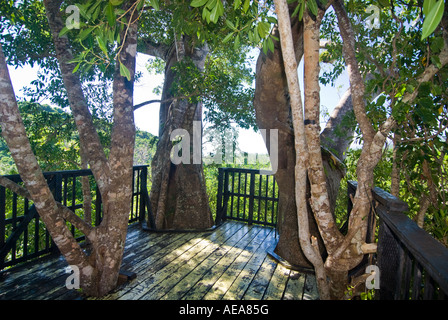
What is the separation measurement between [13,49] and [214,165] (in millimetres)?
4595

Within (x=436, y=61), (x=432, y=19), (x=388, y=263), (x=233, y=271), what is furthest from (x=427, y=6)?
(x=233, y=271)

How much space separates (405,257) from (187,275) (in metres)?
2.14

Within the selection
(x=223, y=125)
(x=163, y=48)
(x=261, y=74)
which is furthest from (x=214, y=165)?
(x=261, y=74)

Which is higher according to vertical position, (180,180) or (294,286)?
(180,180)

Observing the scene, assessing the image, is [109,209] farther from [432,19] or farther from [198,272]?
[432,19]

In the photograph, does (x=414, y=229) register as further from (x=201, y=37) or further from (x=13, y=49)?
(x=13, y=49)

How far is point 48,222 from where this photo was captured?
85.7 inches

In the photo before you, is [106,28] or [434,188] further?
[434,188]

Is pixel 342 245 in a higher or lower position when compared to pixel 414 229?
lower

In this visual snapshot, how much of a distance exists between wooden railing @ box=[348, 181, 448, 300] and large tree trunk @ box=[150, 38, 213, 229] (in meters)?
3.16

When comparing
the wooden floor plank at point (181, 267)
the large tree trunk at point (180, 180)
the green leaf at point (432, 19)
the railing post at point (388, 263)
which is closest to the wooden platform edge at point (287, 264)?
the wooden floor plank at point (181, 267)

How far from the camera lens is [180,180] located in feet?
15.2

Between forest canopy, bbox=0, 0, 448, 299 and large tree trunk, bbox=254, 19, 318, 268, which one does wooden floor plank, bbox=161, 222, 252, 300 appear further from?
large tree trunk, bbox=254, 19, 318, 268

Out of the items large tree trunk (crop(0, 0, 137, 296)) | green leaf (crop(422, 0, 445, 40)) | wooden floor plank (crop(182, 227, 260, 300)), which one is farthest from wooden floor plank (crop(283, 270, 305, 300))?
green leaf (crop(422, 0, 445, 40))
